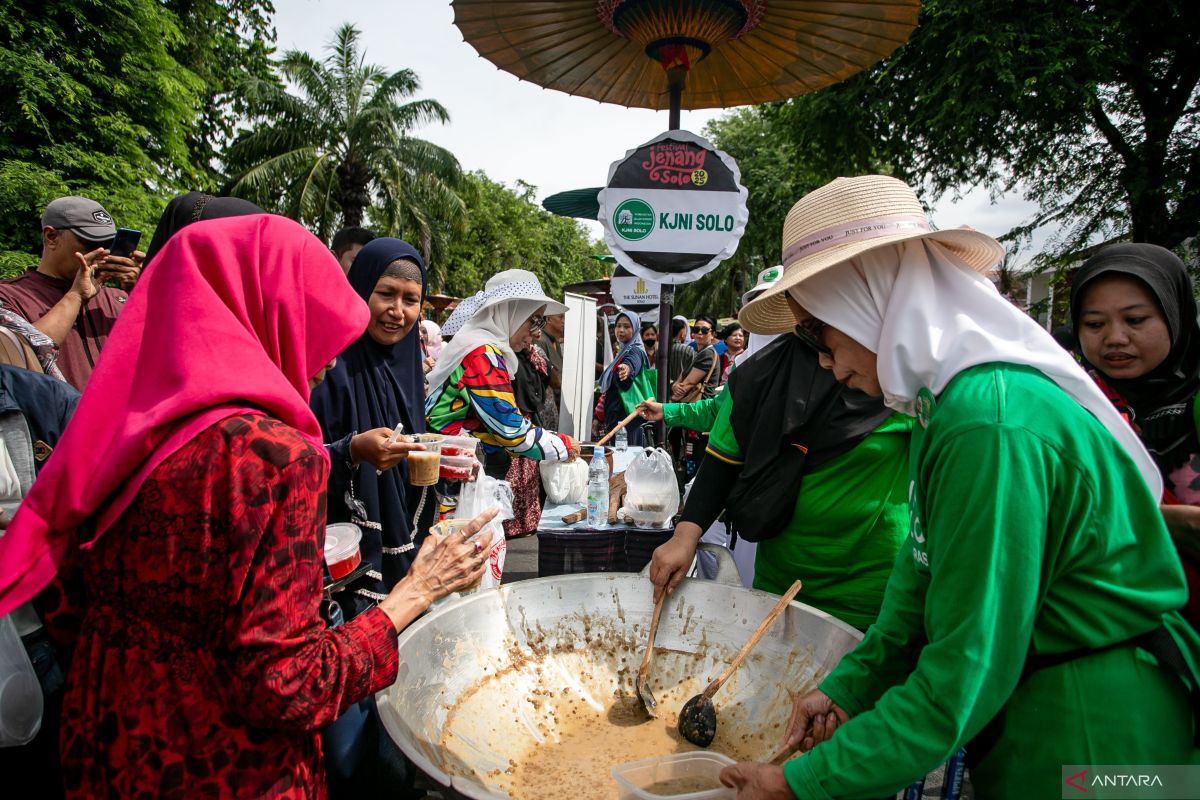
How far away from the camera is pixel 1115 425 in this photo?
1040 mm

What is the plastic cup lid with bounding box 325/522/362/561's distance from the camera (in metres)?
1.81

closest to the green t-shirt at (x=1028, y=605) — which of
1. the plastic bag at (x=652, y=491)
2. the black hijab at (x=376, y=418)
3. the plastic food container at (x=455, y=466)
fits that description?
the black hijab at (x=376, y=418)

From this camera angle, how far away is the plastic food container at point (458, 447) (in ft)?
8.49

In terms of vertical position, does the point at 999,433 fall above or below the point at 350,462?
above

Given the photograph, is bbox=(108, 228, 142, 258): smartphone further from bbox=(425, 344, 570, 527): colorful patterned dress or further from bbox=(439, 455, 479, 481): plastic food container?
bbox=(439, 455, 479, 481): plastic food container

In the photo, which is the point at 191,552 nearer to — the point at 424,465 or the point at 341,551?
the point at 341,551

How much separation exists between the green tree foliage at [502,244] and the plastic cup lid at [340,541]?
2283cm

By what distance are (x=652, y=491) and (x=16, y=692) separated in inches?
95.8

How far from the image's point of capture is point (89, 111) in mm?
10328

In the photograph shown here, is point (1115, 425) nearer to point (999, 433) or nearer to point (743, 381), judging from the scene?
point (999, 433)

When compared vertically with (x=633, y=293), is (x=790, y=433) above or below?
below

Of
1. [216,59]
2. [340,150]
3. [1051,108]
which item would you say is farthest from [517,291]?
[340,150]

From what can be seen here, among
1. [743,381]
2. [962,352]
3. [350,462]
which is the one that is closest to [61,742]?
[350,462]

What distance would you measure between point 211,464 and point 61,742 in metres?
0.63
